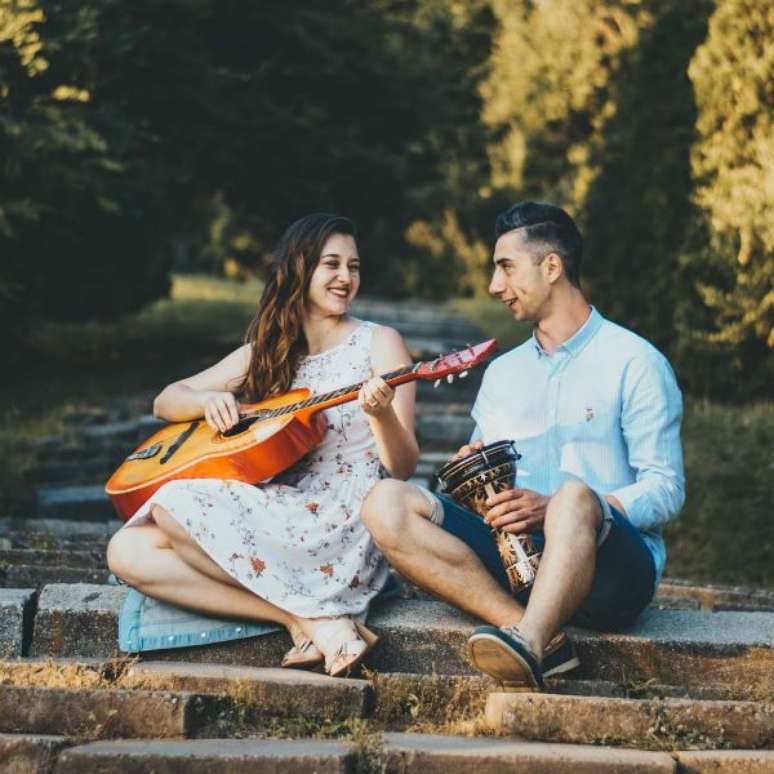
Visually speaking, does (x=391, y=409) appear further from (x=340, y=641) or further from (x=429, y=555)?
(x=340, y=641)

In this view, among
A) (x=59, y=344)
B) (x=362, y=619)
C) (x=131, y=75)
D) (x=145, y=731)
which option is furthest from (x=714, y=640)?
(x=59, y=344)

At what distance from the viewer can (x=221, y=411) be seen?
3975mm

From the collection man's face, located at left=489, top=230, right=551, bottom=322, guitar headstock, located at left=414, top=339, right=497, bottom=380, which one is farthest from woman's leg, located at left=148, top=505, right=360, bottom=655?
man's face, located at left=489, top=230, right=551, bottom=322

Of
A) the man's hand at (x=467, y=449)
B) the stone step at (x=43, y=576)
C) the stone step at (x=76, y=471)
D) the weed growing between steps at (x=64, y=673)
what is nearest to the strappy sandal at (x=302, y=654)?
the weed growing between steps at (x=64, y=673)

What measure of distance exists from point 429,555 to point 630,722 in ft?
2.39

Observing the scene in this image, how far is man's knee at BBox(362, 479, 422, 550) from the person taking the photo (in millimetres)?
3492

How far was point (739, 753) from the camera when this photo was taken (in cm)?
300

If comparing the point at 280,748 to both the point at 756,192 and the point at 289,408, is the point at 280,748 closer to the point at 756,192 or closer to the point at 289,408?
the point at 289,408

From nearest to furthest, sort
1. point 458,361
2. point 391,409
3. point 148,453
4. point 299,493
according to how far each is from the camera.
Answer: point 458,361
point 391,409
point 299,493
point 148,453

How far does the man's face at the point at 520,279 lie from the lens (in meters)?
3.94

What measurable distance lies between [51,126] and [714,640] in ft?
21.1

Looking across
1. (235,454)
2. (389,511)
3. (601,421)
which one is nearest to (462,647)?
(389,511)

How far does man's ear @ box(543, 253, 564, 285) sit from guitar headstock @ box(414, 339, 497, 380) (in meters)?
0.54

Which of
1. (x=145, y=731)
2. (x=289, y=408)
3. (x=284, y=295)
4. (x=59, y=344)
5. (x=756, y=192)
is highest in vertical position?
(x=756, y=192)
